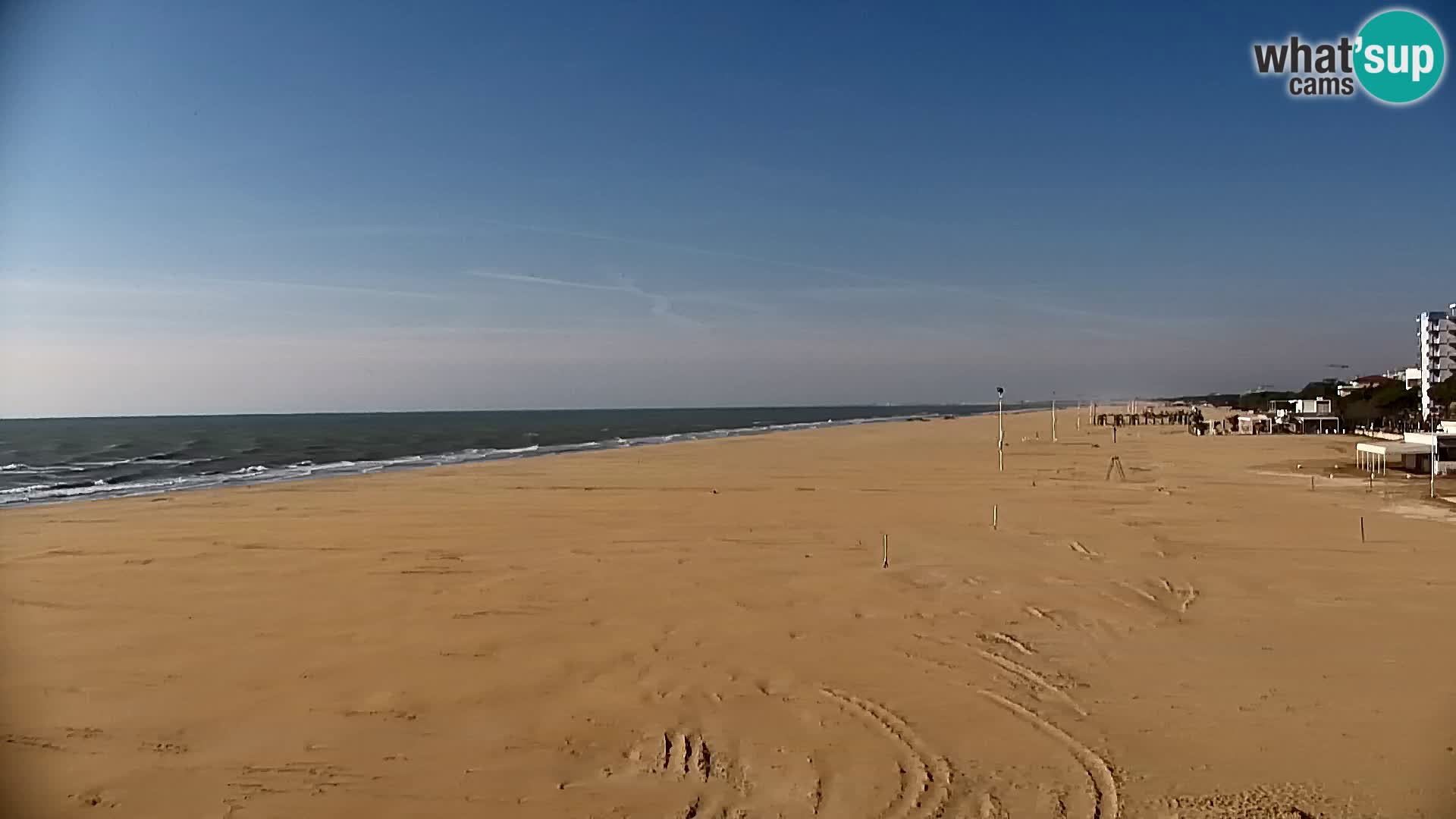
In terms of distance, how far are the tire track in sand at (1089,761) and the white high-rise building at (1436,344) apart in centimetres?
8059

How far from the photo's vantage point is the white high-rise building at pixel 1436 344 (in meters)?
68.6

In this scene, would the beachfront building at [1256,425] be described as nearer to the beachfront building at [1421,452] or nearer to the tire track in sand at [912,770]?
the beachfront building at [1421,452]

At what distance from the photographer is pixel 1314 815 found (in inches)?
195

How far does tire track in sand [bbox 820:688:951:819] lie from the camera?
511 cm

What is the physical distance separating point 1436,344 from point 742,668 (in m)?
86.5

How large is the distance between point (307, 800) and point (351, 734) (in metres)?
1.01

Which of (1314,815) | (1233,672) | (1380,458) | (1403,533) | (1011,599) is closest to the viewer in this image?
(1314,815)

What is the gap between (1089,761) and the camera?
18.7 ft

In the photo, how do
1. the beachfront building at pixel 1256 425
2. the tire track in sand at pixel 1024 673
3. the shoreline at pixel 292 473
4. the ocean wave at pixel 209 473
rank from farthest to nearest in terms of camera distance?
1. the beachfront building at pixel 1256 425
2. the ocean wave at pixel 209 473
3. the shoreline at pixel 292 473
4. the tire track in sand at pixel 1024 673

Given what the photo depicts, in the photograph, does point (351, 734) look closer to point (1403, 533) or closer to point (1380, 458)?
point (1403, 533)

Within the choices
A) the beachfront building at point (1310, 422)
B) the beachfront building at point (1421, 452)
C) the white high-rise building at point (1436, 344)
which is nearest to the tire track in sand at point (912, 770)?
the beachfront building at point (1421, 452)

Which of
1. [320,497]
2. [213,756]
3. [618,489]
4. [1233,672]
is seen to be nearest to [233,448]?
[320,497]

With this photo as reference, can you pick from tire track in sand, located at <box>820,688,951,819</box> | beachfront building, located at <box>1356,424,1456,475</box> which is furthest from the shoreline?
beachfront building, located at <box>1356,424,1456,475</box>

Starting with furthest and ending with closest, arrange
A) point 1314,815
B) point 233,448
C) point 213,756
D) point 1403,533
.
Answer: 1. point 233,448
2. point 1403,533
3. point 213,756
4. point 1314,815
